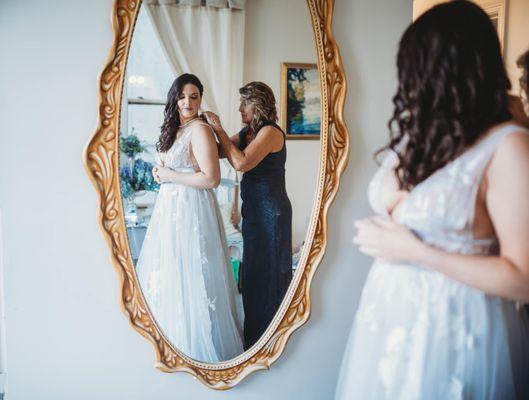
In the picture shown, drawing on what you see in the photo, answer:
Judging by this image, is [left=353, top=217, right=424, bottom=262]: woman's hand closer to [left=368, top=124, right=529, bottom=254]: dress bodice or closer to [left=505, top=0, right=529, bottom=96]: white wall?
[left=368, top=124, right=529, bottom=254]: dress bodice

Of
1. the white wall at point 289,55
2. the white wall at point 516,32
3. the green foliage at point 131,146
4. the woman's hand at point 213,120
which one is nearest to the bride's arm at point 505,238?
the white wall at point 289,55

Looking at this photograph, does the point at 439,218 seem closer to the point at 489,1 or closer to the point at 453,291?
the point at 453,291

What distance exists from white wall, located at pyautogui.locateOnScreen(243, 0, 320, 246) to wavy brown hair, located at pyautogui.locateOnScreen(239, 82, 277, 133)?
0.02m

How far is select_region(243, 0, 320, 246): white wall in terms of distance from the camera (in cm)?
127

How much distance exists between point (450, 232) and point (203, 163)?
2.17 ft

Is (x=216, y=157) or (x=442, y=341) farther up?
(x=216, y=157)

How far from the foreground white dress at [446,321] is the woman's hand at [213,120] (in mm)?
491

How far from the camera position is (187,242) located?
1.31 meters

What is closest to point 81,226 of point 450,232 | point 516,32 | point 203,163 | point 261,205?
point 203,163

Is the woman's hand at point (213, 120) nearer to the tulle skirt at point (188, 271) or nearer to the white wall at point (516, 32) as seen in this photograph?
the tulle skirt at point (188, 271)

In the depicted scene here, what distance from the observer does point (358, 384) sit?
42.1 inches

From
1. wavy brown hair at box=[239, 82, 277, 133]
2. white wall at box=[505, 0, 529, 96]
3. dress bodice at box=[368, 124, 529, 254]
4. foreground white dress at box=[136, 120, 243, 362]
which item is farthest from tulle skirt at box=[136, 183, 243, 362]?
white wall at box=[505, 0, 529, 96]

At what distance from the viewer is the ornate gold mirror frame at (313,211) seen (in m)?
1.23

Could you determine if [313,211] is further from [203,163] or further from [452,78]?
[452,78]
